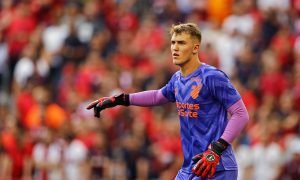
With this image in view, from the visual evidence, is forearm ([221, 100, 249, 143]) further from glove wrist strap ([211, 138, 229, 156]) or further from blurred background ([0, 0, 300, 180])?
blurred background ([0, 0, 300, 180])

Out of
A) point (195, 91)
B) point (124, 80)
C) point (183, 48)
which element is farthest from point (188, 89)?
point (124, 80)

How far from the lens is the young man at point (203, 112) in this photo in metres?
7.72

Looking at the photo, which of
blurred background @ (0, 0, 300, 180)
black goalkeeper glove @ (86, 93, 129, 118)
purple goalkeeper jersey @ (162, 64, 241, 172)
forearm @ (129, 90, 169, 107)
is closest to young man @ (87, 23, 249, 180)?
purple goalkeeper jersey @ (162, 64, 241, 172)

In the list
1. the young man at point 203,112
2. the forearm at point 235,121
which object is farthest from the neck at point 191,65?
the forearm at point 235,121

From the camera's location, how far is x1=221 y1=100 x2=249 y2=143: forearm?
7.72 m

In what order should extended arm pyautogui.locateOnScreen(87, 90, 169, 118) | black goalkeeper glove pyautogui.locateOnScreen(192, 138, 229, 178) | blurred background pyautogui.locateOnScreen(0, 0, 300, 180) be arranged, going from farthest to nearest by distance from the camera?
blurred background pyautogui.locateOnScreen(0, 0, 300, 180)
extended arm pyautogui.locateOnScreen(87, 90, 169, 118)
black goalkeeper glove pyautogui.locateOnScreen(192, 138, 229, 178)

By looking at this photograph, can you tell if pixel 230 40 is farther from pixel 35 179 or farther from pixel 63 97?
pixel 35 179

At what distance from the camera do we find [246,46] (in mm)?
16781

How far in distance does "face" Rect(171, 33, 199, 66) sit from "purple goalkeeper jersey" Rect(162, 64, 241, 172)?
158 millimetres

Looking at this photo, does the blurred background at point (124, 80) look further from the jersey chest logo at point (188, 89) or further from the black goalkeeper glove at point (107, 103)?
the jersey chest logo at point (188, 89)

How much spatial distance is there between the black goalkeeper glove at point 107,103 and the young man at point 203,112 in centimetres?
70

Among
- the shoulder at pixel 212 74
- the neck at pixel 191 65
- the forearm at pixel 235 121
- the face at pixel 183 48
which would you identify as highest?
the face at pixel 183 48

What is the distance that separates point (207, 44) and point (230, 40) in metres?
0.69

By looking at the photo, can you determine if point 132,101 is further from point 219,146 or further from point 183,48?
point 219,146
